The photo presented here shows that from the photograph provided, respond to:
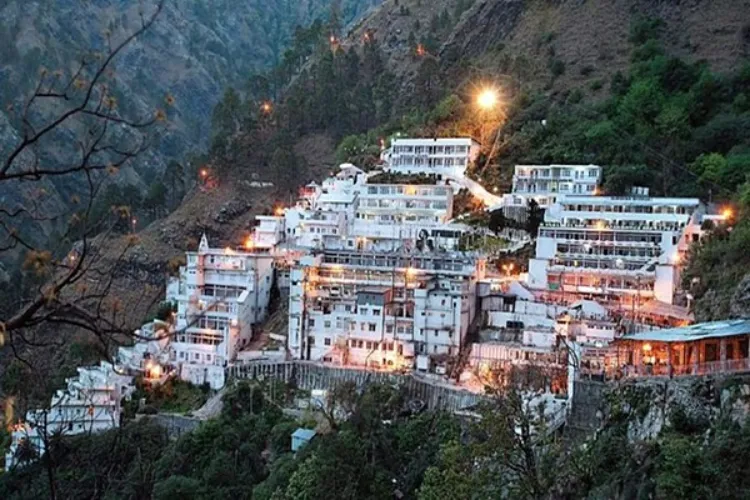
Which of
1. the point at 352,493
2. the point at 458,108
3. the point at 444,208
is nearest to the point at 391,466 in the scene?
the point at 352,493

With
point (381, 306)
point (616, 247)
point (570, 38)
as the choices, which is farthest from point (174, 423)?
point (570, 38)

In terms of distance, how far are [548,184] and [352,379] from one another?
545 inches

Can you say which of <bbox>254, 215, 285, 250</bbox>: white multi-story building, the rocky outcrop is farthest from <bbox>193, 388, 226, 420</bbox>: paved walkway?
the rocky outcrop

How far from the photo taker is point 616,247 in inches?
1193

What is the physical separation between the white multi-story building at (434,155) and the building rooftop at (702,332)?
73.5 feet

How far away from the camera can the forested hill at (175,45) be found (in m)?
73.8

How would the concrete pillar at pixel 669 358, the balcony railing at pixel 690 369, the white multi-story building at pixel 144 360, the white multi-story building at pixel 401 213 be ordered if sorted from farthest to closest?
the white multi-story building at pixel 401 213 < the white multi-story building at pixel 144 360 < the concrete pillar at pixel 669 358 < the balcony railing at pixel 690 369

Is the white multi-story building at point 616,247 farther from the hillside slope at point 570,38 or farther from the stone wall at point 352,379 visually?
the hillside slope at point 570,38

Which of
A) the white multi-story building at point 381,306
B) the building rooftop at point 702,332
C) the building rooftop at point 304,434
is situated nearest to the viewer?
the building rooftop at point 702,332

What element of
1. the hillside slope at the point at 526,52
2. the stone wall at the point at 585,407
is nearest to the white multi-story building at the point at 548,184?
the hillside slope at the point at 526,52

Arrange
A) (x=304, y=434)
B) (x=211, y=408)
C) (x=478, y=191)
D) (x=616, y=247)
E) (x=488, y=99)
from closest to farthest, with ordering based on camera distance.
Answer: (x=304, y=434)
(x=211, y=408)
(x=616, y=247)
(x=478, y=191)
(x=488, y=99)

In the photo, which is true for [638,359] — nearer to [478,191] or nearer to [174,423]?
[174,423]

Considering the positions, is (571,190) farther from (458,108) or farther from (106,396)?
(106,396)

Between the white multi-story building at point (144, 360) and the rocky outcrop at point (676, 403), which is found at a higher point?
the rocky outcrop at point (676, 403)
